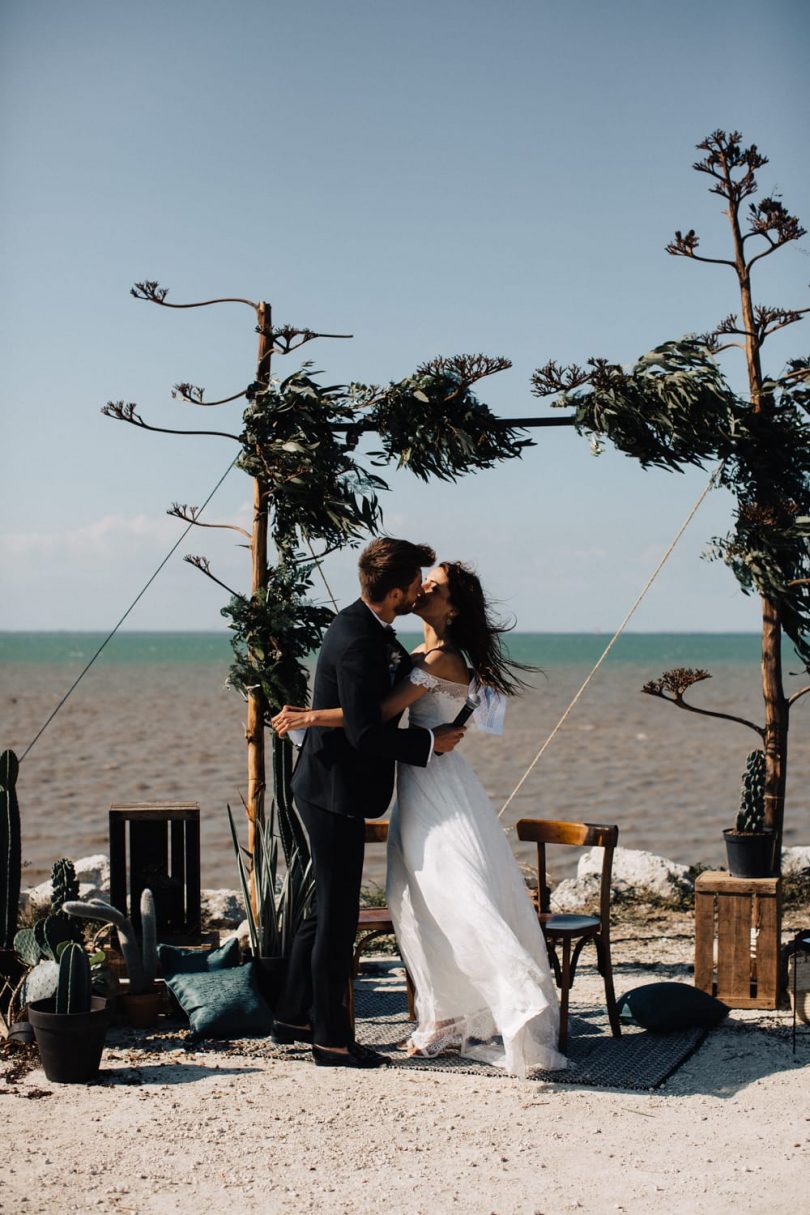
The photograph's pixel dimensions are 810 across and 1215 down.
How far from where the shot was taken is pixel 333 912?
4660mm

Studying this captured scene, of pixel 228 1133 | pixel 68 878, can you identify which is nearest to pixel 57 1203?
pixel 228 1133

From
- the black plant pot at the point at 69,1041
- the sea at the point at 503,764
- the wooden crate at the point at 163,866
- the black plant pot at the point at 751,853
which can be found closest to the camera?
the black plant pot at the point at 69,1041

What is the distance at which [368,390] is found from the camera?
580 centimetres

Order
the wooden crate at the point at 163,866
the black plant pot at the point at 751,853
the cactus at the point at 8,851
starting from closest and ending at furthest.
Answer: the cactus at the point at 8,851
the black plant pot at the point at 751,853
the wooden crate at the point at 163,866

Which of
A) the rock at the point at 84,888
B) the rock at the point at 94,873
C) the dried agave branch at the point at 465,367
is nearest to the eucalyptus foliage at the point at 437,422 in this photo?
the dried agave branch at the point at 465,367

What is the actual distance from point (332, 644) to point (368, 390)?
1.59 metres

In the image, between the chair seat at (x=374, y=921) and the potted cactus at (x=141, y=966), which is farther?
the potted cactus at (x=141, y=966)

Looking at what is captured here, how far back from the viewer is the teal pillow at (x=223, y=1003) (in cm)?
498

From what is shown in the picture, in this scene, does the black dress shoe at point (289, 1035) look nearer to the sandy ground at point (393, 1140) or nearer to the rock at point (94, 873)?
the sandy ground at point (393, 1140)

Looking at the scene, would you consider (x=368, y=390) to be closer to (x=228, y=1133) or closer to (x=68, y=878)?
(x=68, y=878)

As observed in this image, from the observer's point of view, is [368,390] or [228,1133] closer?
[228,1133]

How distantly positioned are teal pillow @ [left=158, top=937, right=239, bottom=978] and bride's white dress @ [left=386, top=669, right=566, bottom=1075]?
87cm

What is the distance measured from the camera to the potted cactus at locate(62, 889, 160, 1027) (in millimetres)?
5152

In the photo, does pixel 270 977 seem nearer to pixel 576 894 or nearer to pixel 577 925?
pixel 577 925
